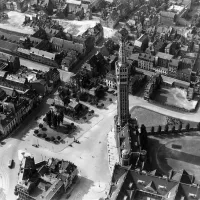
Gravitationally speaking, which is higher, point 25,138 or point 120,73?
point 120,73

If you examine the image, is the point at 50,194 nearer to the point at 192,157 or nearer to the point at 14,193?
the point at 14,193

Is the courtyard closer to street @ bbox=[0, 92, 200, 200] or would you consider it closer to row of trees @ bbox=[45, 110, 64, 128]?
street @ bbox=[0, 92, 200, 200]

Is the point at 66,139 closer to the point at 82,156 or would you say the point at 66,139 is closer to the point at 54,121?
the point at 54,121

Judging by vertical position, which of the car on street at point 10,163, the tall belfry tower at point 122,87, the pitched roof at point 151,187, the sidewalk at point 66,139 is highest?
the tall belfry tower at point 122,87

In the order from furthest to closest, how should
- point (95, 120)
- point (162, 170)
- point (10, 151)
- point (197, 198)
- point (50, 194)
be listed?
1. point (95, 120)
2. point (10, 151)
3. point (162, 170)
4. point (50, 194)
5. point (197, 198)

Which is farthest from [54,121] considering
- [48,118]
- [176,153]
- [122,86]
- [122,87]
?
[176,153]

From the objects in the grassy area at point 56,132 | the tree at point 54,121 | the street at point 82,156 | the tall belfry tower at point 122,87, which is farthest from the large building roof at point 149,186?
the tree at point 54,121

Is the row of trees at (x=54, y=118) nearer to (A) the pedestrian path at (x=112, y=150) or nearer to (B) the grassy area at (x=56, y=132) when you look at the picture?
(B) the grassy area at (x=56, y=132)

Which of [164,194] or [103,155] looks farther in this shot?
[103,155]

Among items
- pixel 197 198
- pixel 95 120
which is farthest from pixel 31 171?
pixel 197 198
